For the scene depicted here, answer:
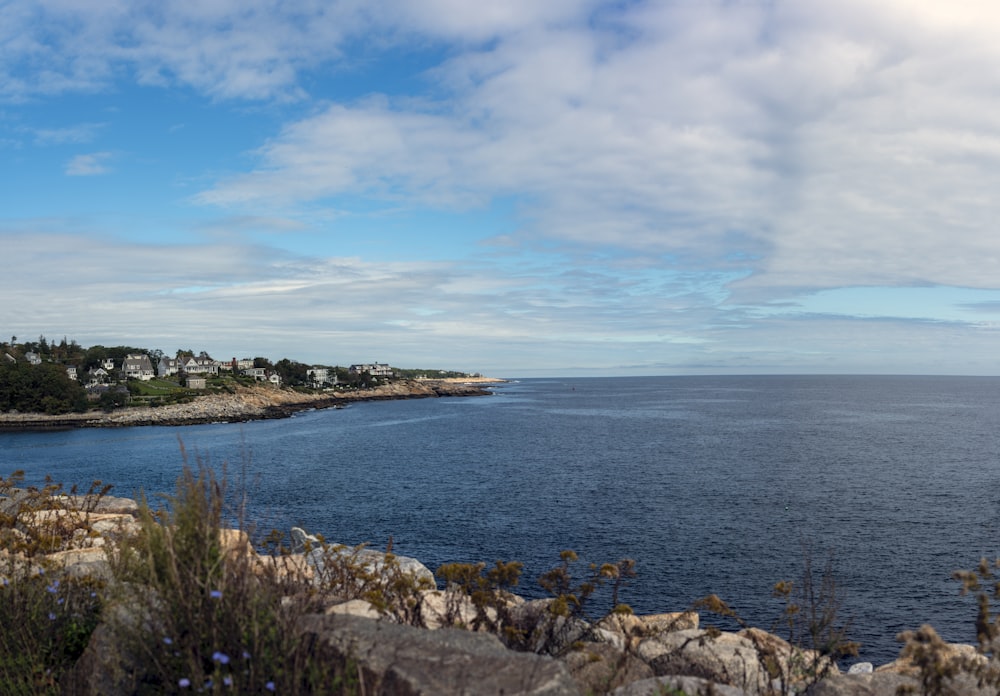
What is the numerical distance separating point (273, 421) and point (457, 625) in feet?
358

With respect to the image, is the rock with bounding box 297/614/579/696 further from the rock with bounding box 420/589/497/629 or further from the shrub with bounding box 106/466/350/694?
the rock with bounding box 420/589/497/629

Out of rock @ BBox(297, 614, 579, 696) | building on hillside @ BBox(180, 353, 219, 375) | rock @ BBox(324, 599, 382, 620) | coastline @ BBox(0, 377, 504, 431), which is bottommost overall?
coastline @ BBox(0, 377, 504, 431)

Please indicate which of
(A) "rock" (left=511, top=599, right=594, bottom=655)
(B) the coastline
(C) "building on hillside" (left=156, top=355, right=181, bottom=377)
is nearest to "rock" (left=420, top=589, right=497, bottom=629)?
(A) "rock" (left=511, top=599, right=594, bottom=655)

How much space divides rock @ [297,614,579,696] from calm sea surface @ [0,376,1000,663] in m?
3.93

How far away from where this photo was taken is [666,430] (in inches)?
3361

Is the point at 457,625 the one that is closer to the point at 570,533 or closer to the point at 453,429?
the point at 570,533

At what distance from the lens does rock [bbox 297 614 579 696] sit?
4766mm

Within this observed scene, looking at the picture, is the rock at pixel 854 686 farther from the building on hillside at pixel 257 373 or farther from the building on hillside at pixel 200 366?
the building on hillside at pixel 200 366

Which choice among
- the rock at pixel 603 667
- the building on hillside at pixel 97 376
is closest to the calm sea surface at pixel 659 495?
the rock at pixel 603 667

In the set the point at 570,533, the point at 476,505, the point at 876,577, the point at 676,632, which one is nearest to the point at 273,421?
the point at 476,505

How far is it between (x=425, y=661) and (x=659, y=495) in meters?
39.9

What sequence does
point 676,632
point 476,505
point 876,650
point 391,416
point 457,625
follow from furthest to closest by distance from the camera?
point 391,416, point 476,505, point 876,650, point 676,632, point 457,625

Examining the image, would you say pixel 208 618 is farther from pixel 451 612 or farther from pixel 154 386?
pixel 154 386

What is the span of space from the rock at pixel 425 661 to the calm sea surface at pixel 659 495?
3934 millimetres
